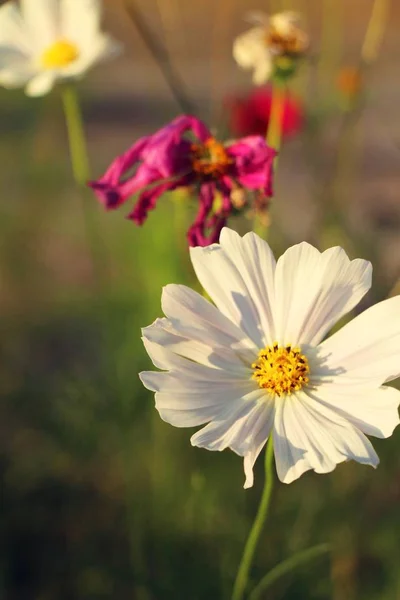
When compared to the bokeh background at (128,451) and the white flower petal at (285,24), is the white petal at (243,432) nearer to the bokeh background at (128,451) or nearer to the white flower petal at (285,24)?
the bokeh background at (128,451)

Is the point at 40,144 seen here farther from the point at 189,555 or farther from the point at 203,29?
the point at 203,29

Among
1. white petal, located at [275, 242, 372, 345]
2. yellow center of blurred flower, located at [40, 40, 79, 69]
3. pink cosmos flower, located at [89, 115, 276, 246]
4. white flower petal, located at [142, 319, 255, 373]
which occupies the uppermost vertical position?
yellow center of blurred flower, located at [40, 40, 79, 69]

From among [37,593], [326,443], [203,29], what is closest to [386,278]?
[37,593]

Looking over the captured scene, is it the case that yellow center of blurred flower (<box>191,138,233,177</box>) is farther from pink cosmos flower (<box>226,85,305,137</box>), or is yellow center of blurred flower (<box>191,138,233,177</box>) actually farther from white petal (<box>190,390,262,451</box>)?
pink cosmos flower (<box>226,85,305,137</box>)

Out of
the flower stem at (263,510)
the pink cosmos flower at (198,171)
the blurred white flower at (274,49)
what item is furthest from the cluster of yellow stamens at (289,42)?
the flower stem at (263,510)

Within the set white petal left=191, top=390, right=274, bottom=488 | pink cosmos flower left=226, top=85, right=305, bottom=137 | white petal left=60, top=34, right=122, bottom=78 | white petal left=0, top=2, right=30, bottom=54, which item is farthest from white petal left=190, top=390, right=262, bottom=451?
pink cosmos flower left=226, top=85, right=305, bottom=137

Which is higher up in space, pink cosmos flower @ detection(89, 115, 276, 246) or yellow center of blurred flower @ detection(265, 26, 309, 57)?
yellow center of blurred flower @ detection(265, 26, 309, 57)

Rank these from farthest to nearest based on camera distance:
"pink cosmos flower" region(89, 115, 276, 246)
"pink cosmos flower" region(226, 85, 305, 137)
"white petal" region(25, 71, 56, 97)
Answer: "pink cosmos flower" region(226, 85, 305, 137), "white petal" region(25, 71, 56, 97), "pink cosmos flower" region(89, 115, 276, 246)

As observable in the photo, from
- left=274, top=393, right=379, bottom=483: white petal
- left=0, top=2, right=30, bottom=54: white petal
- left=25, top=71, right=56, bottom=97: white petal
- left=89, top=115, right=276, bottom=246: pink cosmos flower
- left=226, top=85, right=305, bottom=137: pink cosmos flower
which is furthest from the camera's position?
left=226, top=85, right=305, bottom=137: pink cosmos flower
